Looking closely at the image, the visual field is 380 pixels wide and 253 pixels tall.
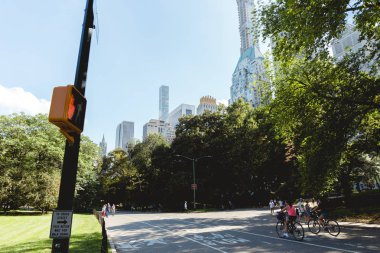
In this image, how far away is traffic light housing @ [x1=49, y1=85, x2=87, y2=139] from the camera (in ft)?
10.4

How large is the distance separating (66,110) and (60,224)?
1468 millimetres

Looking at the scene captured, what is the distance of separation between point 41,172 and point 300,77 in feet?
133

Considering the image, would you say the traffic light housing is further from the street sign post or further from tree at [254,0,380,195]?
tree at [254,0,380,195]

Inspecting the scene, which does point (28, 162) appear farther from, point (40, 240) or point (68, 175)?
point (68, 175)

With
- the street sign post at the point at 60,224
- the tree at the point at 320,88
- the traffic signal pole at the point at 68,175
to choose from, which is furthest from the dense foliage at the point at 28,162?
the street sign post at the point at 60,224

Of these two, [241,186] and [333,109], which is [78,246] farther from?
[241,186]

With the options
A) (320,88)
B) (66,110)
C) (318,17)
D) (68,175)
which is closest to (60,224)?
(68,175)

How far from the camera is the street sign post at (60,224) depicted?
3.49m

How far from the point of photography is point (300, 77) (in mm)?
19031

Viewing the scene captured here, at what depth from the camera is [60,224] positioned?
3.52 metres

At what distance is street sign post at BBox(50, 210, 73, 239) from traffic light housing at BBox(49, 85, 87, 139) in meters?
1.00

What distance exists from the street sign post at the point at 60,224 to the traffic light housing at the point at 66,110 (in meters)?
1.00

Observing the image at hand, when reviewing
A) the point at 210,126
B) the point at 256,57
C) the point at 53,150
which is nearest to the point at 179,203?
the point at 210,126

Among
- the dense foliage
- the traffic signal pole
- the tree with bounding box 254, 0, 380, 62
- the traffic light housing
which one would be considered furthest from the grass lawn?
the dense foliage
